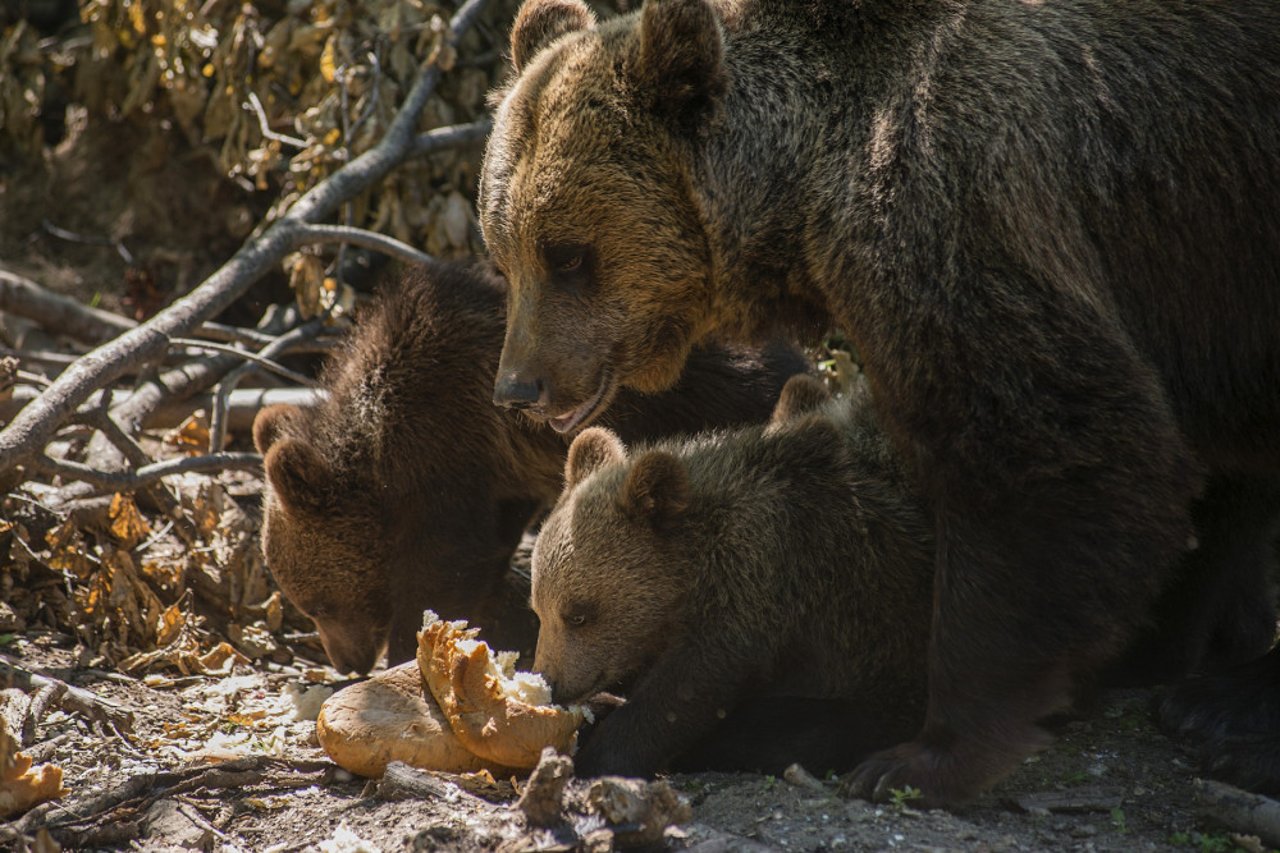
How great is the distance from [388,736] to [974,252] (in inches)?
113

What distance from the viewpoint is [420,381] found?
24.1 ft

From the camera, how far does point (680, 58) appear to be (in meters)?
5.02

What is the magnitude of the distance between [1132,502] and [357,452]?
411 cm

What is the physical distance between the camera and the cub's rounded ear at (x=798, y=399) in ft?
22.0

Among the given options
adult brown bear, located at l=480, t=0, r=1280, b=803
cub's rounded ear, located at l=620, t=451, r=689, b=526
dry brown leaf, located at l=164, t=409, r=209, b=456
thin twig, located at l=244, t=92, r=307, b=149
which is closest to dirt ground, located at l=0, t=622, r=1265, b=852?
adult brown bear, located at l=480, t=0, r=1280, b=803

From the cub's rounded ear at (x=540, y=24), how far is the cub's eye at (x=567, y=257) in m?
1.24

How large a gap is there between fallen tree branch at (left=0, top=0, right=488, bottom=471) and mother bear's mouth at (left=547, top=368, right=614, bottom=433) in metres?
2.83

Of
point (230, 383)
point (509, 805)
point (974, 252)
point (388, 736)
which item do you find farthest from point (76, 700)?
point (974, 252)

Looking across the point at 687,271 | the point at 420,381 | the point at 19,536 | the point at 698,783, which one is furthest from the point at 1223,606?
the point at 19,536

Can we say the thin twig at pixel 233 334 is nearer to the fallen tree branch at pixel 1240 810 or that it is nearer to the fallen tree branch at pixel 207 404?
the fallen tree branch at pixel 207 404

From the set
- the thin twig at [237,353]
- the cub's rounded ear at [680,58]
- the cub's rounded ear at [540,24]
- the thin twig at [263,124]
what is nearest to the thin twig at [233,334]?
the thin twig at [237,353]

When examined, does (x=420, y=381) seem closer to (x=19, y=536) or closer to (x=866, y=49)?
(x=19, y=536)

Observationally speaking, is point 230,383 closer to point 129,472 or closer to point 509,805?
point 129,472

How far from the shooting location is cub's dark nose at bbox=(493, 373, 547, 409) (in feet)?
17.5
